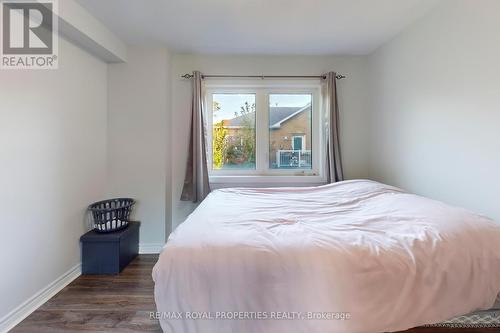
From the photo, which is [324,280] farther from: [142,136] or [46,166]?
[142,136]

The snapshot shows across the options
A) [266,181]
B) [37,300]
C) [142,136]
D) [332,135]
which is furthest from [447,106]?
[37,300]

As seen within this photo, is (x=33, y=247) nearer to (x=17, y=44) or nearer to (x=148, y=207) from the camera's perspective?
(x=148, y=207)

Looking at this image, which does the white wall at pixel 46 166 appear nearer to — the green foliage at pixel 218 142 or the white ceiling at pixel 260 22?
the white ceiling at pixel 260 22

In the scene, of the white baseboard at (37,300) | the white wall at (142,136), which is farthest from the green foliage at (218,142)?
the white baseboard at (37,300)

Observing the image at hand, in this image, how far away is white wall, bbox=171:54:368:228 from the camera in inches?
122

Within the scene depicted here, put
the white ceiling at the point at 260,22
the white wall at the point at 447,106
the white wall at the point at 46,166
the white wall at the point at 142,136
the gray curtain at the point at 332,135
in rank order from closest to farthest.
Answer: the white wall at the point at 447,106, the white wall at the point at 46,166, the white ceiling at the point at 260,22, the white wall at the point at 142,136, the gray curtain at the point at 332,135

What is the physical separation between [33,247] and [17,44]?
148 centimetres

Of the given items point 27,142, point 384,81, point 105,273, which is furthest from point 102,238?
point 384,81

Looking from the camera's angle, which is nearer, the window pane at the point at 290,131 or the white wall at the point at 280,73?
the white wall at the point at 280,73

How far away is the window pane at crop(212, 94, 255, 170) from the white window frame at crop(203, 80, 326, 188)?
55 mm

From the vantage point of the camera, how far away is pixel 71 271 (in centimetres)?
235

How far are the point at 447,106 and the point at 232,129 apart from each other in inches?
84.6

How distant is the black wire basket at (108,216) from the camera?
250 centimetres

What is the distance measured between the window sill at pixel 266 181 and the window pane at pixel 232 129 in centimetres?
19
